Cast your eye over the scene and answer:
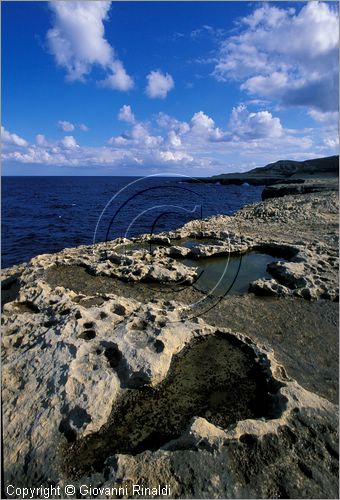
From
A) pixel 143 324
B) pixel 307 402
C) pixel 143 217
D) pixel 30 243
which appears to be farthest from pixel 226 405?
pixel 143 217

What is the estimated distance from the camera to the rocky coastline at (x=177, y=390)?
212 inches

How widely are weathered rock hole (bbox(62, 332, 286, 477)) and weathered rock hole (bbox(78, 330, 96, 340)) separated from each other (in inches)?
34.3

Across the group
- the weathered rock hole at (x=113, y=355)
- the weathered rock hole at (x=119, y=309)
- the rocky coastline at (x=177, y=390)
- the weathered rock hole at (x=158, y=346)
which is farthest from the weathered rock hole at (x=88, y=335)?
the weathered rock hole at (x=158, y=346)

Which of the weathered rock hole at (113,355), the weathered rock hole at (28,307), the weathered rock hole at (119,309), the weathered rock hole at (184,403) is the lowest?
the weathered rock hole at (184,403)

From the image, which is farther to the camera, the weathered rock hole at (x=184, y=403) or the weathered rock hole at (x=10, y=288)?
the weathered rock hole at (x=10, y=288)

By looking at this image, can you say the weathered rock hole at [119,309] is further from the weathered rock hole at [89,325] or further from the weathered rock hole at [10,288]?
the weathered rock hole at [10,288]

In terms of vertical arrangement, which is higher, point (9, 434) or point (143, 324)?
point (143, 324)

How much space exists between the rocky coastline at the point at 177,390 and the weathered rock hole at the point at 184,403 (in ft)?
0.09

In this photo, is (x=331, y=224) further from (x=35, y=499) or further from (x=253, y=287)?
(x=35, y=499)

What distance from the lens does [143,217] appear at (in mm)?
47594

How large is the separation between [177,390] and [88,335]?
2798 millimetres

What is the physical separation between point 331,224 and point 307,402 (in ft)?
68.5

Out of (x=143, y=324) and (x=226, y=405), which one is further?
(x=143, y=324)

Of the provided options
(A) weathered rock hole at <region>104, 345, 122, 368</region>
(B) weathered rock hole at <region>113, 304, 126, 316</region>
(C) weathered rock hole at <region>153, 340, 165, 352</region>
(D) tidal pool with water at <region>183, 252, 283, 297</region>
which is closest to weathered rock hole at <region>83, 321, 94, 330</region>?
(A) weathered rock hole at <region>104, 345, 122, 368</region>
